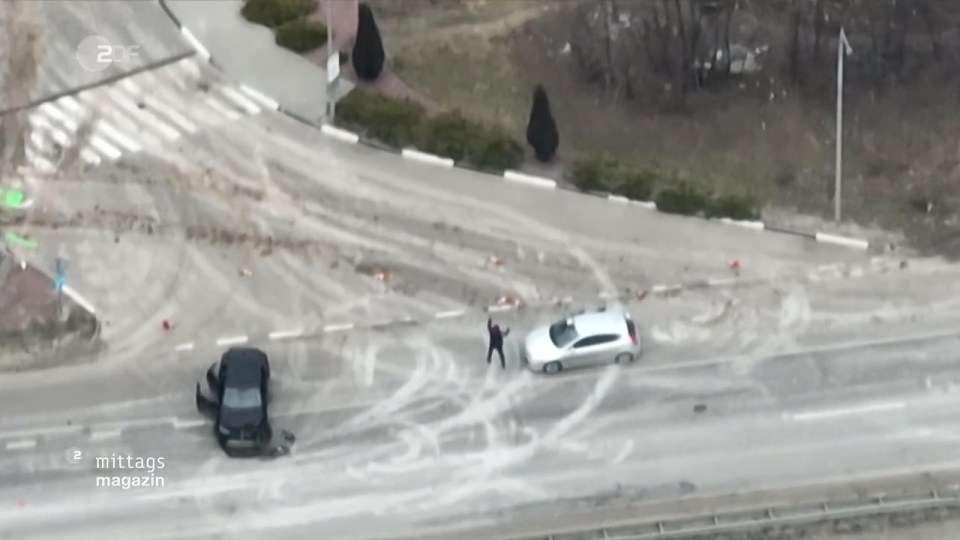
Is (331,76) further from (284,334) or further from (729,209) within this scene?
(729,209)

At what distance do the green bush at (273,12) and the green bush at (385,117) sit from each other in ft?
16.6

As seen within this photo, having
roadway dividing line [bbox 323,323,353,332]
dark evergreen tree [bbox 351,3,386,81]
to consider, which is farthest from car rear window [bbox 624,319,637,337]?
dark evergreen tree [bbox 351,3,386,81]

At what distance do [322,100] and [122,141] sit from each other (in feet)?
19.3

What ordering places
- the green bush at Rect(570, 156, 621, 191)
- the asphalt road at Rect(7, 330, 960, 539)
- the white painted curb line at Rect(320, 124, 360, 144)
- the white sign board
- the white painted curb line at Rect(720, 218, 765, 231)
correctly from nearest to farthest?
the asphalt road at Rect(7, 330, 960, 539)
the white painted curb line at Rect(720, 218, 765, 231)
the green bush at Rect(570, 156, 621, 191)
the white sign board
the white painted curb line at Rect(320, 124, 360, 144)

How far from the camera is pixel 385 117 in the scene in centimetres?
4112

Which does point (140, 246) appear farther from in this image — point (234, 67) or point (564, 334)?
point (564, 334)

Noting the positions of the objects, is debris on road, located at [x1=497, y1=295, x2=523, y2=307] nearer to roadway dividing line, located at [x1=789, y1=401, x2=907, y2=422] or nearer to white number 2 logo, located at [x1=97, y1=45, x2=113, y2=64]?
roadway dividing line, located at [x1=789, y1=401, x2=907, y2=422]

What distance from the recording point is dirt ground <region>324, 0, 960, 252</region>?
1540 inches

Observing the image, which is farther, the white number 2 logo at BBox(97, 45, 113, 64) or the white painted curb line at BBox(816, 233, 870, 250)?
the white number 2 logo at BBox(97, 45, 113, 64)

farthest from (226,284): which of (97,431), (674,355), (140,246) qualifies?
(674,355)

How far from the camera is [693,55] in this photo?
42.7m

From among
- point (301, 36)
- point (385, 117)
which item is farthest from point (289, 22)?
point (385, 117)

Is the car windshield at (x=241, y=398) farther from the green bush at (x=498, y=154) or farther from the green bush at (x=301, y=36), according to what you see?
the green bush at (x=301, y=36)

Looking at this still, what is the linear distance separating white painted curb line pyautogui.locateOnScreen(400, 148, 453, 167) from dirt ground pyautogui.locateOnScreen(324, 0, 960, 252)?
7.26 ft
